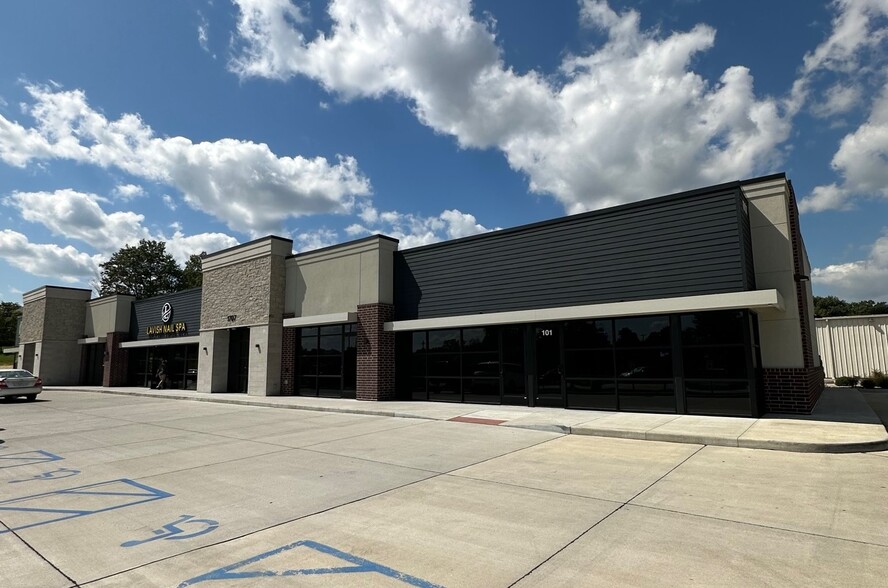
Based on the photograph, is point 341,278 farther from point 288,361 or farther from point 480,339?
point 480,339

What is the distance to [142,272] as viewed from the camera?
5981 cm

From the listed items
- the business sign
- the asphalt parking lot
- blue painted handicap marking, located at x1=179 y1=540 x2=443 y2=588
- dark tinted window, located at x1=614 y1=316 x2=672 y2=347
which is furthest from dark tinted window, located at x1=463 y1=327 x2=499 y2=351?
the business sign

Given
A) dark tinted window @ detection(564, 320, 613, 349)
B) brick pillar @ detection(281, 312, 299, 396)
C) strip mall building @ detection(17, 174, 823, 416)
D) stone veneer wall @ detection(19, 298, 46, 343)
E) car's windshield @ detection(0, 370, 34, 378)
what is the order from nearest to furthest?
strip mall building @ detection(17, 174, 823, 416), dark tinted window @ detection(564, 320, 613, 349), brick pillar @ detection(281, 312, 299, 396), car's windshield @ detection(0, 370, 34, 378), stone veneer wall @ detection(19, 298, 46, 343)

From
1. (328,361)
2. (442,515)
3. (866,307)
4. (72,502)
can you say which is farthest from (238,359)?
(866,307)

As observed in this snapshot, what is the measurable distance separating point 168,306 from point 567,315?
2544cm

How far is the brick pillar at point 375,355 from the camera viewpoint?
18.5 metres

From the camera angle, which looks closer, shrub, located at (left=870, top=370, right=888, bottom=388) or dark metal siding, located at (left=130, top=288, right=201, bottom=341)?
shrub, located at (left=870, top=370, right=888, bottom=388)

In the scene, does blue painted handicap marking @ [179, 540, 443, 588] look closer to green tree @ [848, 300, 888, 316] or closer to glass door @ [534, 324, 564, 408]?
glass door @ [534, 324, 564, 408]

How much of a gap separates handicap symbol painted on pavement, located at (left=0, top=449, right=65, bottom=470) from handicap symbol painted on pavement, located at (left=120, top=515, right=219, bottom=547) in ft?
18.2

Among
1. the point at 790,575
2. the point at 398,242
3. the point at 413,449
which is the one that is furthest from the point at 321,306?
the point at 790,575

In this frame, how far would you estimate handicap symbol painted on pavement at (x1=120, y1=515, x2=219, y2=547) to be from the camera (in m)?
5.02

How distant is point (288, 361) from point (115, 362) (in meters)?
18.6

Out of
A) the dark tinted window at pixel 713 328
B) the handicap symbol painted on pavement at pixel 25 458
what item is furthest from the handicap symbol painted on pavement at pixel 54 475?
the dark tinted window at pixel 713 328

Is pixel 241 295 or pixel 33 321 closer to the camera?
pixel 241 295
